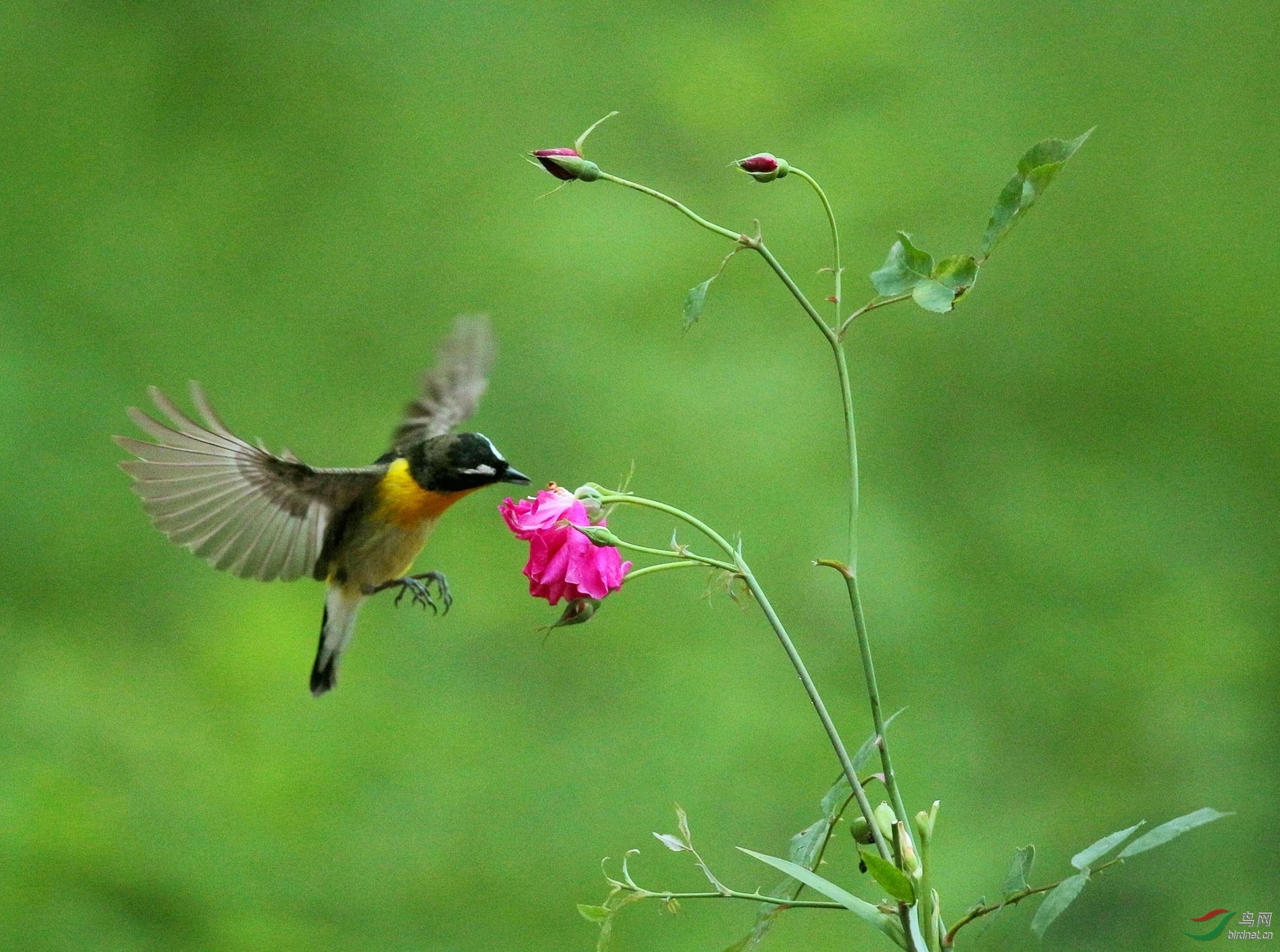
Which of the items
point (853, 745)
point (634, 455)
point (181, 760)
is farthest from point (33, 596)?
point (853, 745)

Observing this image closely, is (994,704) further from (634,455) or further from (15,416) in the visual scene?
(15,416)

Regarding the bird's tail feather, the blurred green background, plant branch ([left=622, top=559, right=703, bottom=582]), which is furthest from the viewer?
the blurred green background

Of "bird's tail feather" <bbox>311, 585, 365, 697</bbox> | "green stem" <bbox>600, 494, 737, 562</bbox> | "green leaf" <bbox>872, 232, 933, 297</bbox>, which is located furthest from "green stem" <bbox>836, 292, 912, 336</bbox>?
"bird's tail feather" <bbox>311, 585, 365, 697</bbox>

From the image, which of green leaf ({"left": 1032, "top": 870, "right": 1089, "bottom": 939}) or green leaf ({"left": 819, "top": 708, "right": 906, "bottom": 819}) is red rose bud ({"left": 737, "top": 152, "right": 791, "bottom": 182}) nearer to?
green leaf ({"left": 819, "top": 708, "right": 906, "bottom": 819})

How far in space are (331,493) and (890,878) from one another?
4.06 feet

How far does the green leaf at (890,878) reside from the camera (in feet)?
2.08

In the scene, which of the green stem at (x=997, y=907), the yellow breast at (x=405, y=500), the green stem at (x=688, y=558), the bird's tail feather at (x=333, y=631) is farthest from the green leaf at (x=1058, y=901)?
the bird's tail feather at (x=333, y=631)

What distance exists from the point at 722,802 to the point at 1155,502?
1.26m

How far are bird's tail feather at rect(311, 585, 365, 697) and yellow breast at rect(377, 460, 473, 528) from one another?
6.8 inches

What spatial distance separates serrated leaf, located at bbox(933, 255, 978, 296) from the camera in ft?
2.58

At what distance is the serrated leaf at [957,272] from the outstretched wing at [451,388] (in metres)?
1.23

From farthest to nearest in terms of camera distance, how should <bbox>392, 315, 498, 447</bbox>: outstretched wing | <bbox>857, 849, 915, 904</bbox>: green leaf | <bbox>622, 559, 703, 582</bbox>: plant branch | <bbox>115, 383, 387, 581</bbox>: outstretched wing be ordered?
<bbox>392, 315, 498, 447</bbox>: outstretched wing, <bbox>115, 383, 387, 581</bbox>: outstretched wing, <bbox>622, 559, 703, 582</bbox>: plant branch, <bbox>857, 849, 915, 904</bbox>: green leaf

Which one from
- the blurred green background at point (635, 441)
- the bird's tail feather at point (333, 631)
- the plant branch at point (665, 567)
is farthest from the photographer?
the blurred green background at point (635, 441)

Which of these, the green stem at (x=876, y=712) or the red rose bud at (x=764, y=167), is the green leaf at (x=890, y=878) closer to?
the green stem at (x=876, y=712)
